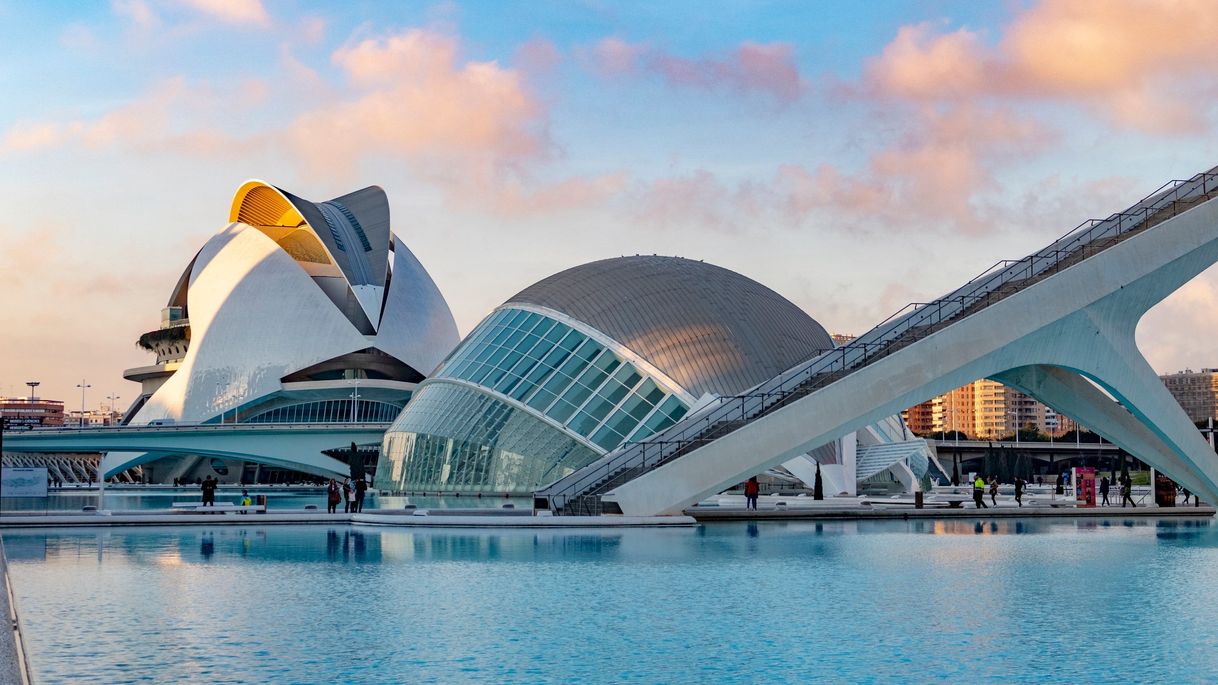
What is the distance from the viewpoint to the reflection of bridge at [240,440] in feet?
261

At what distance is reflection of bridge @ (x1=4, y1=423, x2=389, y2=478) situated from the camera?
3127 inches

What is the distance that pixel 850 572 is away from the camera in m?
19.6

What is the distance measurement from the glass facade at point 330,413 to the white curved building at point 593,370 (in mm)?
44916

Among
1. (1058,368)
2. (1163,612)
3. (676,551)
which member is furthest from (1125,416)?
(1163,612)

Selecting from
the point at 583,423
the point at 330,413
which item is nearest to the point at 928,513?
the point at 583,423

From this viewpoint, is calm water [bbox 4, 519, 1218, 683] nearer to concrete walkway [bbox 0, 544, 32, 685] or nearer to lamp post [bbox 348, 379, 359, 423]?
concrete walkway [bbox 0, 544, 32, 685]

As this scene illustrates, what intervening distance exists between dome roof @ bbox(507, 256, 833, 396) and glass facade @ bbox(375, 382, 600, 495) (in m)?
3.85

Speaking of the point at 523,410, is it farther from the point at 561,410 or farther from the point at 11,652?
the point at 11,652

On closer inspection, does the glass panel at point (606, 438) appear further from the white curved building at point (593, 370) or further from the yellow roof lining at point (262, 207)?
the yellow roof lining at point (262, 207)

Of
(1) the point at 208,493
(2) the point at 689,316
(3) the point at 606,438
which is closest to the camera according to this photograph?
(3) the point at 606,438

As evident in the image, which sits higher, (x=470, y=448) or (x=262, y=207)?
(x=262, y=207)

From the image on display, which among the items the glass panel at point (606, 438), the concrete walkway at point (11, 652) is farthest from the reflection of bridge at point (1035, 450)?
the concrete walkway at point (11, 652)

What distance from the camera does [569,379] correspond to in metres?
40.9

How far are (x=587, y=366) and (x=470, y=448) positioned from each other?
555 centimetres
